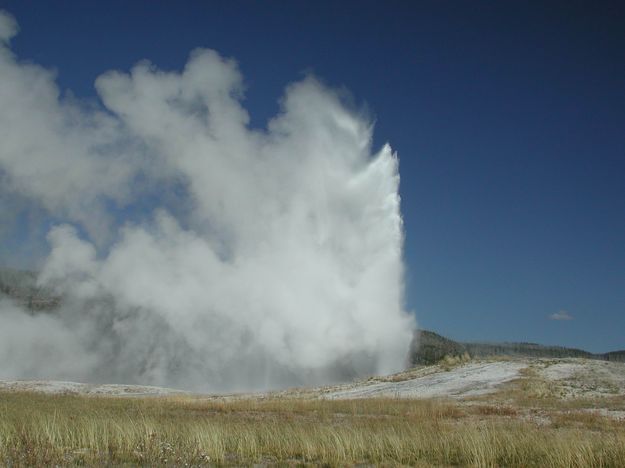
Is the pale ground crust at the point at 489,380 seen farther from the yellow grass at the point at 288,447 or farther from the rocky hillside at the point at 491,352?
the rocky hillside at the point at 491,352

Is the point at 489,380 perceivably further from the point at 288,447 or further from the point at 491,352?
the point at 491,352

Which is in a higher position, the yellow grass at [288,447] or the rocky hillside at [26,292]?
the rocky hillside at [26,292]

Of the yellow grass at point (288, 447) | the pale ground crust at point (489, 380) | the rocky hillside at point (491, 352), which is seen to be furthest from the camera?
the rocky hillside at point (491, 352)

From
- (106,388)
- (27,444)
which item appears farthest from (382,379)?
(27,444)

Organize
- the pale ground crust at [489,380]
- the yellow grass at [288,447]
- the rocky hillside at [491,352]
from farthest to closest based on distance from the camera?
the rocky hillside at [491,352], the pale ground crust at [489,380], the yellow grass at [288,447]

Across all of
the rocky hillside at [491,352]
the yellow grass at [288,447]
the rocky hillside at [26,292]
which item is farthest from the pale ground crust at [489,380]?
the rocky hillside at [26,292]

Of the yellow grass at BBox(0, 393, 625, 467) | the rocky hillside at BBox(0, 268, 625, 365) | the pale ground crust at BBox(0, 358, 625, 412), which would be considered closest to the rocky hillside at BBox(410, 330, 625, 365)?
the rocky hillside at BBox(0, 268, 625, 365)

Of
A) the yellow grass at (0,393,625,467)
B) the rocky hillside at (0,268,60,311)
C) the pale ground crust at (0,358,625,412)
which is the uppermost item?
the rocky hillside at (0,268,60,311)

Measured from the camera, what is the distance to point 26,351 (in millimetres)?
127125

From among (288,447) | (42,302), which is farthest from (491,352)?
(288,447)

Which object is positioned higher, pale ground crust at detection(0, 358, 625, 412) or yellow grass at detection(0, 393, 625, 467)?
pale ground crust at detection(0, 358, 625, 412)

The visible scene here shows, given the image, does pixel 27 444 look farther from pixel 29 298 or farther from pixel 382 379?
pixel 29 298

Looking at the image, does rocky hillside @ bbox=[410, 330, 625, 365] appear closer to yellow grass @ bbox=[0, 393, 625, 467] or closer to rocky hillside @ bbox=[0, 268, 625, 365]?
rocky hillside @ bbox=[0, 268, 625, 365]

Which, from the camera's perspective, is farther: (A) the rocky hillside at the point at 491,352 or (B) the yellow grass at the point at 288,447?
(A) the rocky hillside at the point at 491,352
